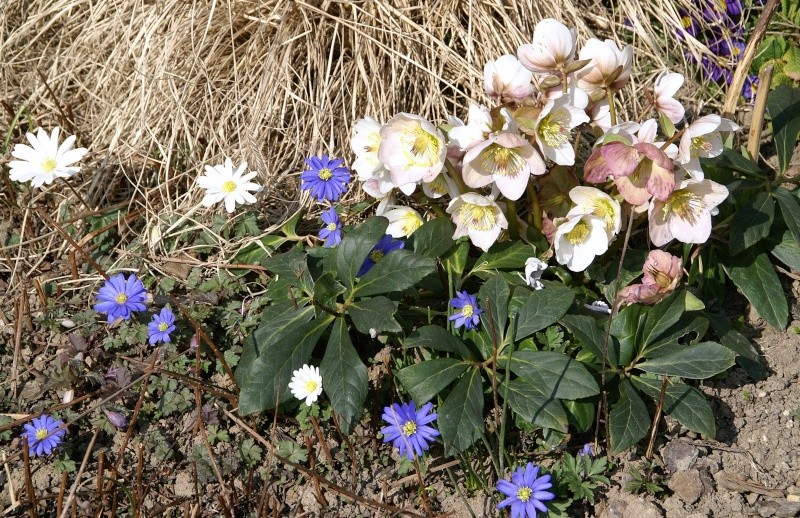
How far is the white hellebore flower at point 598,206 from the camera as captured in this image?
184 cm

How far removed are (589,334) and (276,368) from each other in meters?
0.72

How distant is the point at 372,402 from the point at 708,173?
1070mm

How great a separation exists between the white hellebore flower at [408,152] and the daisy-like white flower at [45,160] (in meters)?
0.93

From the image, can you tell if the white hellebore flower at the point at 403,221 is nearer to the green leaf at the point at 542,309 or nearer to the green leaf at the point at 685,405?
the green leaf at the point at 542,309

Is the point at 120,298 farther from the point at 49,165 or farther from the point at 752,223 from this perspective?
the point at 752,223

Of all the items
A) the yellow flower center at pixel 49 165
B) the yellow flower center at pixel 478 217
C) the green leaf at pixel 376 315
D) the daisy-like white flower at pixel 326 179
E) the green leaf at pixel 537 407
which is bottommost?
the green leaf at pixel 537 407

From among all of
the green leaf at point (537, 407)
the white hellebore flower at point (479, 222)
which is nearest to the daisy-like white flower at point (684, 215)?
the white hellebore flower at point (479, 222)

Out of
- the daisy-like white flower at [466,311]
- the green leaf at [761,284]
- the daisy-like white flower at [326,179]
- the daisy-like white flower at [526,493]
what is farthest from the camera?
the daisy-like white flower at [326,179]

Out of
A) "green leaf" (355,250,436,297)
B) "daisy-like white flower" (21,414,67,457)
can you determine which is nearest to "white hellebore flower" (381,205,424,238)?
"green leaf" (355,250,436,297)

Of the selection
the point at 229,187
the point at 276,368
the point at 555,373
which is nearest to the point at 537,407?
the point at 555,373

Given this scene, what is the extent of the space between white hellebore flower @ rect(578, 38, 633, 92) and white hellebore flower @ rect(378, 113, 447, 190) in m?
0.40

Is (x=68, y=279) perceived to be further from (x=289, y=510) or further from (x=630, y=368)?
(x=630, y=368)

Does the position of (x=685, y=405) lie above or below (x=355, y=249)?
below

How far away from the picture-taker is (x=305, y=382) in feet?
6.05
